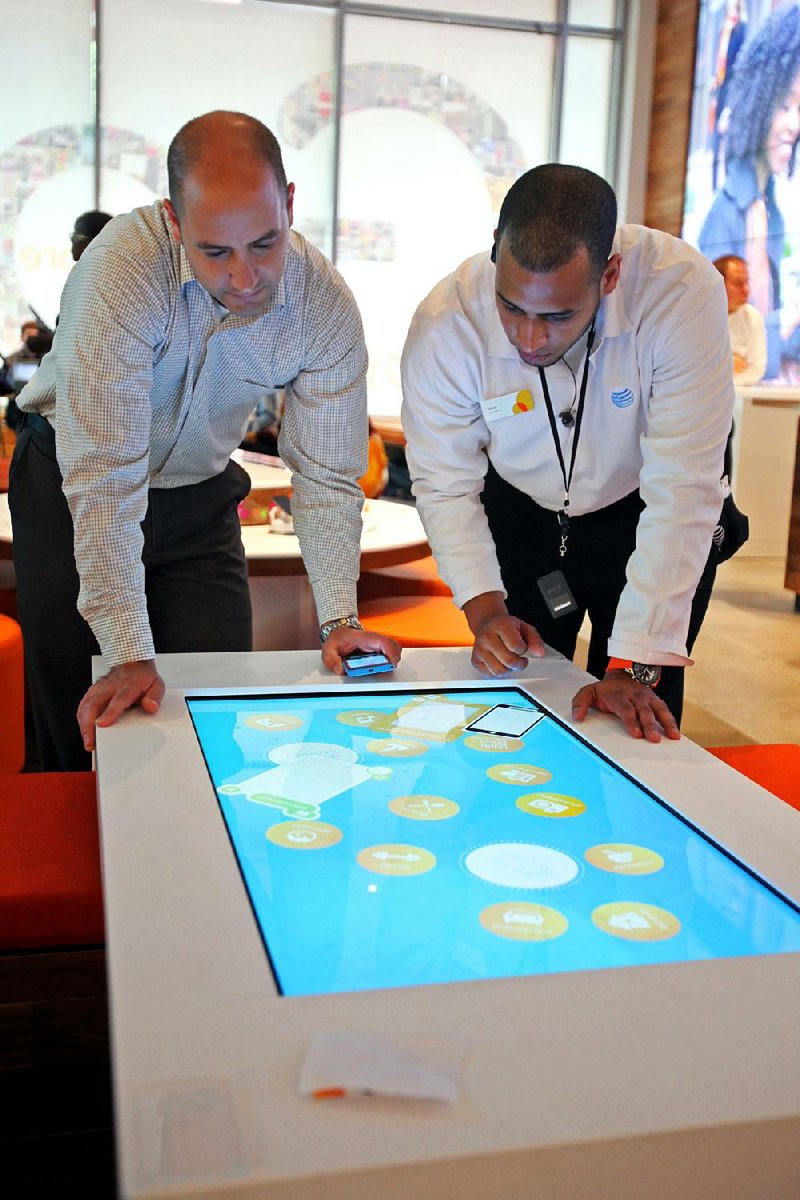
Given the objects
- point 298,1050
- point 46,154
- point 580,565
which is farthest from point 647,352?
point 46,154

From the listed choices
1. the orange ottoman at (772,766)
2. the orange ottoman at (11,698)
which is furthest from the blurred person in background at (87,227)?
the orange ottoman at (772,766)

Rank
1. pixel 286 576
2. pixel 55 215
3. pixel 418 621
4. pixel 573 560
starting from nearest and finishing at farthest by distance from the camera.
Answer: pixel 573 560
pixel 418 621
pixel 286 576
pixel 55 215

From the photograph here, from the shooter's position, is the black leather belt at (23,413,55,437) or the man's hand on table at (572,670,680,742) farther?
the black leather belt at (23,413,55,437)

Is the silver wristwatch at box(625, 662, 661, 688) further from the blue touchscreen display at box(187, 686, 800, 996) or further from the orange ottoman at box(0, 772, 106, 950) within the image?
the orange ottoman at box(0, 772, 106, 950)

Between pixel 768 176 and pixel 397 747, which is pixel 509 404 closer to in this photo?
pixel 397 747

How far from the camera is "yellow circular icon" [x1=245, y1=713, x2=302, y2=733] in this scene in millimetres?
1491

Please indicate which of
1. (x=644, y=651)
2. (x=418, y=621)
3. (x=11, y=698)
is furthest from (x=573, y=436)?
(x=11, y=698)

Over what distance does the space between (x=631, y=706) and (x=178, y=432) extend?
33.4 inches

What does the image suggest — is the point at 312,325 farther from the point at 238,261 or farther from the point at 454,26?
the point at 454,26

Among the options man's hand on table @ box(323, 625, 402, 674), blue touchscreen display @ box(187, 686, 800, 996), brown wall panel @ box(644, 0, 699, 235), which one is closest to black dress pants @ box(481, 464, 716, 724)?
man's hand on table @ box(323, 625, 402, 674)

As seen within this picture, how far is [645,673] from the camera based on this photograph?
173cm

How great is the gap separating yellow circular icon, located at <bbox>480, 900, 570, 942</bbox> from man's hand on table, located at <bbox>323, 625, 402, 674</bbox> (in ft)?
2.46

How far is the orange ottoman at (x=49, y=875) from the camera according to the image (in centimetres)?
135

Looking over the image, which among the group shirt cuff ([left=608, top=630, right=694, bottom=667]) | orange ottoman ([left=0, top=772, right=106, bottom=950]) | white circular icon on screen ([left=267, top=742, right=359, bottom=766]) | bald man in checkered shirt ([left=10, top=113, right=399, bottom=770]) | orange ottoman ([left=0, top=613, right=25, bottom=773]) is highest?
bald man in checkered shirt ([left=10, top=113, right=399, bottom=770])
